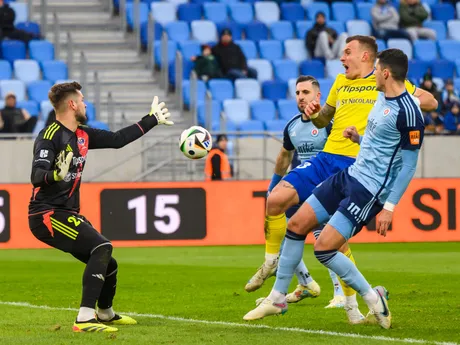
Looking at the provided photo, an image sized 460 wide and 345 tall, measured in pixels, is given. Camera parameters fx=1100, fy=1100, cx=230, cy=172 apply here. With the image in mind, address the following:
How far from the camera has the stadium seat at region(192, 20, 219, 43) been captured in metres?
24.6

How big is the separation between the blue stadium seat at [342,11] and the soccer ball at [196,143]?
16.3 m

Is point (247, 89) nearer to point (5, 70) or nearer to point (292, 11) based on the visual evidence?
point (292, 11)

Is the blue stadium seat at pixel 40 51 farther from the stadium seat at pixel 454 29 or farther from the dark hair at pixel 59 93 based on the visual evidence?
the dark hair at pixel 59 93

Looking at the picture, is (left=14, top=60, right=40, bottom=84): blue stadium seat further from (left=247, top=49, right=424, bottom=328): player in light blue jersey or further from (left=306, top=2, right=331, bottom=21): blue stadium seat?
(left=247, top=49, right=424, bottom=328): player in light blue jersey

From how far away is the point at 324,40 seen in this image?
2448cm

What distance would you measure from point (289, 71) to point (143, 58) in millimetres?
3296

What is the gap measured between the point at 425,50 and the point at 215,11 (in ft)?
16.7

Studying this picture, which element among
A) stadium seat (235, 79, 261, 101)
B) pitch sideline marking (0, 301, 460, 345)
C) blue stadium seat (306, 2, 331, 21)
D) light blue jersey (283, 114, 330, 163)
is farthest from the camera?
blue stadium seat (306, 2, 331, 21)

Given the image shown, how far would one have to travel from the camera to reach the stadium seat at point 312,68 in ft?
80.3

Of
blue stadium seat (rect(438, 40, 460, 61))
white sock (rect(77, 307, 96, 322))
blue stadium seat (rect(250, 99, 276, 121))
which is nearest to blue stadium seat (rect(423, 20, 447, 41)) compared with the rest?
blue stadium seat (rect(438, 40, 460, 61))

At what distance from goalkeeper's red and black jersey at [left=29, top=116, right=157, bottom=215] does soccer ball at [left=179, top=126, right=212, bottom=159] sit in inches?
57.1

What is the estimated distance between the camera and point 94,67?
79.4ft

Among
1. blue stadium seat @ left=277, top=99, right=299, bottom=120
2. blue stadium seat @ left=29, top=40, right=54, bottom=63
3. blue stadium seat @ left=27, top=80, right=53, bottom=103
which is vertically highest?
blue stadium seat @ left=29, top=40, right=54, bottom=63

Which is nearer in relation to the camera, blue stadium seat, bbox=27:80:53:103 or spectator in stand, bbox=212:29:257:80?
blue stadium seat, bbox=27:80:53:103
